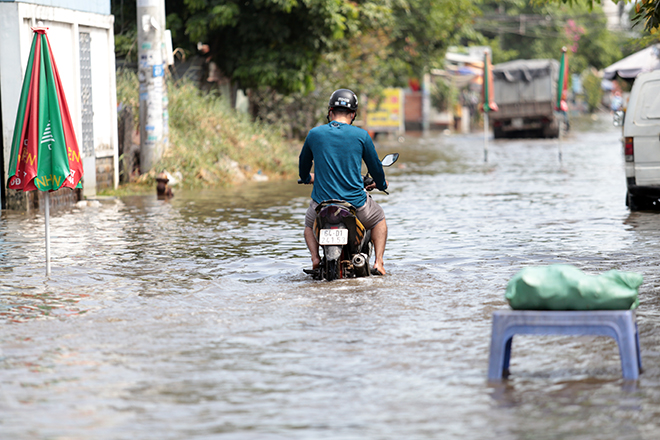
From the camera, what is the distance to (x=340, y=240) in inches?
345

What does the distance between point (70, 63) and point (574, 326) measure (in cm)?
1241

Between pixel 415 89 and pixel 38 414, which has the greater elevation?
pixel 415 89

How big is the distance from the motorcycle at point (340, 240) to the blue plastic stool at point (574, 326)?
126 inches

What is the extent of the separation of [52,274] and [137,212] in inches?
216

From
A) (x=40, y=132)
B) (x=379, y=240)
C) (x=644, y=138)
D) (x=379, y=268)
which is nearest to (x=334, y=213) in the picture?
(x=379, y=240)

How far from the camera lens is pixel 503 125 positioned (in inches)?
1702

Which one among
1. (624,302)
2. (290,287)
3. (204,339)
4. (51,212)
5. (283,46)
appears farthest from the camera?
(283,46)

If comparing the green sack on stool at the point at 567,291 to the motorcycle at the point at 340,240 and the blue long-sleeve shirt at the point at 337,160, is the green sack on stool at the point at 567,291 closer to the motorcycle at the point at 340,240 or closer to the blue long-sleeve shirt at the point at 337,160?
the motorcycle at the point at 340,240

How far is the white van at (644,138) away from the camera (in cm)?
1398

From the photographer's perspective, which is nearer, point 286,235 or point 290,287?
point 290,287

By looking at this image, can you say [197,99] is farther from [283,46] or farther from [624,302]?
[624,302]

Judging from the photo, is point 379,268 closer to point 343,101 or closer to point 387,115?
point 343,101

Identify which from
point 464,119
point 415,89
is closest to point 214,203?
point 415,89

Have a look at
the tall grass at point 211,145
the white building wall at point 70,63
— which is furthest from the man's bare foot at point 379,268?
the tall grass at point 211,145
